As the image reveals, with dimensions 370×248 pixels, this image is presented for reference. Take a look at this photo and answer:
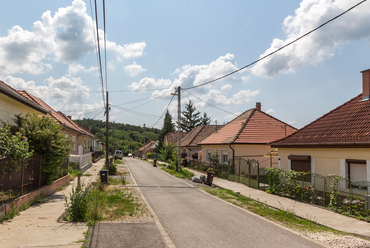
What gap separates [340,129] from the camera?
13164 millimetres

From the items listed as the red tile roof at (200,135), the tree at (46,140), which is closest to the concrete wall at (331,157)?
the tree at (46,140)

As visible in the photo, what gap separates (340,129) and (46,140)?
13.7 m

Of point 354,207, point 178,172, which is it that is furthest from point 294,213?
point 178,172

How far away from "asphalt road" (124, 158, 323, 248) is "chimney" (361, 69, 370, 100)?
9099 mm

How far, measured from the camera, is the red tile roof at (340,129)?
11.7m

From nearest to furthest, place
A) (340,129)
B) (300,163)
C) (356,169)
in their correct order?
(356,169)
(340,129)
(300,163)

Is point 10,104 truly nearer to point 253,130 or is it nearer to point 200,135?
point 253,130

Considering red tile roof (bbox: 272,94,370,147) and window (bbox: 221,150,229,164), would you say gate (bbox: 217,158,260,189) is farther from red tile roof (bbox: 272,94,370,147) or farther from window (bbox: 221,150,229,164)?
red tile roof (bbox: 272,94,370,147)

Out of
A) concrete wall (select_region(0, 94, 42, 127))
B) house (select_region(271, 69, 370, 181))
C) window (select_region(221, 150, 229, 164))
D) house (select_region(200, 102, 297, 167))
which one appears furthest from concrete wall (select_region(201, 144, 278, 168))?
concrete wall (select_region(0, 94, 42, 127))

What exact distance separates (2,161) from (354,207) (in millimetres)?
12253

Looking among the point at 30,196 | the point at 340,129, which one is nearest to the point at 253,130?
the point at 340,129

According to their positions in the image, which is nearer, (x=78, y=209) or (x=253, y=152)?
(x=78, y=209)

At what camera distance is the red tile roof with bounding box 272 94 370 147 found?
462 inches

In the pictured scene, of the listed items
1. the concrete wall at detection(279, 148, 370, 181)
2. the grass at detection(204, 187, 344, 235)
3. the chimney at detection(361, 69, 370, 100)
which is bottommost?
the grass at detection(204, 187, 344, 235)
